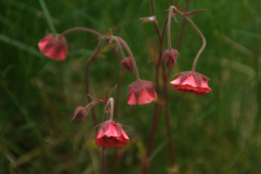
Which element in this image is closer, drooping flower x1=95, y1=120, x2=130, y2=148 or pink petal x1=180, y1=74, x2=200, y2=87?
drooping flower x1=95, y1=120, x2=130, y2=148

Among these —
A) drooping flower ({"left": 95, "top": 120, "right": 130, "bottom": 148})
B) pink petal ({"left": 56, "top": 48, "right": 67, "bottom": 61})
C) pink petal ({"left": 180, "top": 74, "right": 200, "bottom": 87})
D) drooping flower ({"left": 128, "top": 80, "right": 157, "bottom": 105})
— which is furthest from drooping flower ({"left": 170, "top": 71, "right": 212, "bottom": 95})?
pink petal ({"left": 56, "top": 48, "right": 67, "bottom": 61})

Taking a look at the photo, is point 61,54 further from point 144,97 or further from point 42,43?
point 144,97

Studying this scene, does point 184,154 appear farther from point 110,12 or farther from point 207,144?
point 110,12

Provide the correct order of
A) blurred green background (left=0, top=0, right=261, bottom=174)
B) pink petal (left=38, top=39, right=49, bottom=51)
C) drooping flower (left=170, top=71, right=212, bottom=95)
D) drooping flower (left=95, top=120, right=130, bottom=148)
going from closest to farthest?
drooping flower (left=95, top=120, right=130, bottom=148)
drooping flower (left=170, top=71, right=212, bottom=95)
pink petal (left=38, top=39, right=49, bottom=51)
blurred green background (left=0, top=0, right=261, bottom=174)

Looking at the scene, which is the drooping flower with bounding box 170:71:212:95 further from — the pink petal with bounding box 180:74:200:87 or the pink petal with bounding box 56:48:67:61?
the pink petal with bounding box 56:48:67:61

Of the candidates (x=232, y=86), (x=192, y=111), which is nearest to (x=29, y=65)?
(x=192, y=111)

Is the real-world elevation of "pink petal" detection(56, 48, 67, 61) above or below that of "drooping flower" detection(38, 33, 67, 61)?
below
